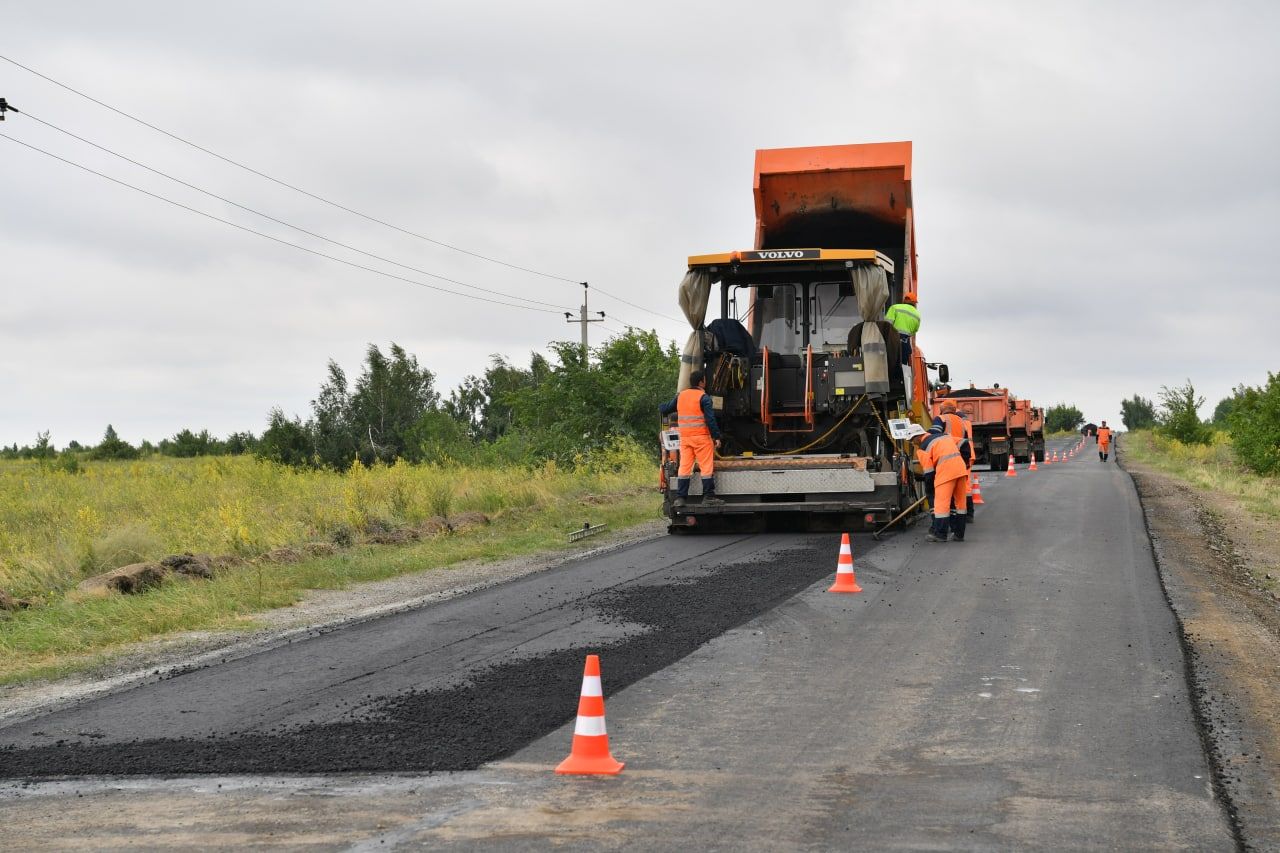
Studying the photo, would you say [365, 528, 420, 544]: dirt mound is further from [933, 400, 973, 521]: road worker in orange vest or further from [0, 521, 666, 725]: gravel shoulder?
[933, 400, 973, 521]: road worker in orange vest

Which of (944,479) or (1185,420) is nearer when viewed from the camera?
(944,479)

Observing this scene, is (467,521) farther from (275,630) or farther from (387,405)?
(387,405)

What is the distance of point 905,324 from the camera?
51.4 feet

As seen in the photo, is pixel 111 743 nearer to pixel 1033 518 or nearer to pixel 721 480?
pixel 721 480

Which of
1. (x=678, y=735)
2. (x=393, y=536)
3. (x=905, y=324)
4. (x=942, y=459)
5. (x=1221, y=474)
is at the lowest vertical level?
(x=678, y=735)

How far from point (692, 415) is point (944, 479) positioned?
3.02 meters

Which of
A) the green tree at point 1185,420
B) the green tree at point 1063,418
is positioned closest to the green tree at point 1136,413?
the green tree at point 1063,418

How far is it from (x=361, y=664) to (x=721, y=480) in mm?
7917

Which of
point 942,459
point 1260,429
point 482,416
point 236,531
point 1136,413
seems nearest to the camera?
point 942,459

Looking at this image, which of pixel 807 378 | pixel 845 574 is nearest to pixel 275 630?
pixel 845 574

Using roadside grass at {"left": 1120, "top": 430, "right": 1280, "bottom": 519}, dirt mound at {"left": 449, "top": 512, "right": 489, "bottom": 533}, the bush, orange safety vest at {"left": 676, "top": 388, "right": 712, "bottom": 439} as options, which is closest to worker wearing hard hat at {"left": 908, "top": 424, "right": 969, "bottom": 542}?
orange safety vest at {"left": 676, "top": 388, "right": 712, "bottom": 439}

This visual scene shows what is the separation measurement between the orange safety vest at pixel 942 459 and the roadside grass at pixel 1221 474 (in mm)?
8329

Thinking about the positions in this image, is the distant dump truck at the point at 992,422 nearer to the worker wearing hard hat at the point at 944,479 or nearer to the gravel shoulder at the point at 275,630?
the worker wearing hard hat at the point at 944,479

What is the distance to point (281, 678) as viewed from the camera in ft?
25.0
